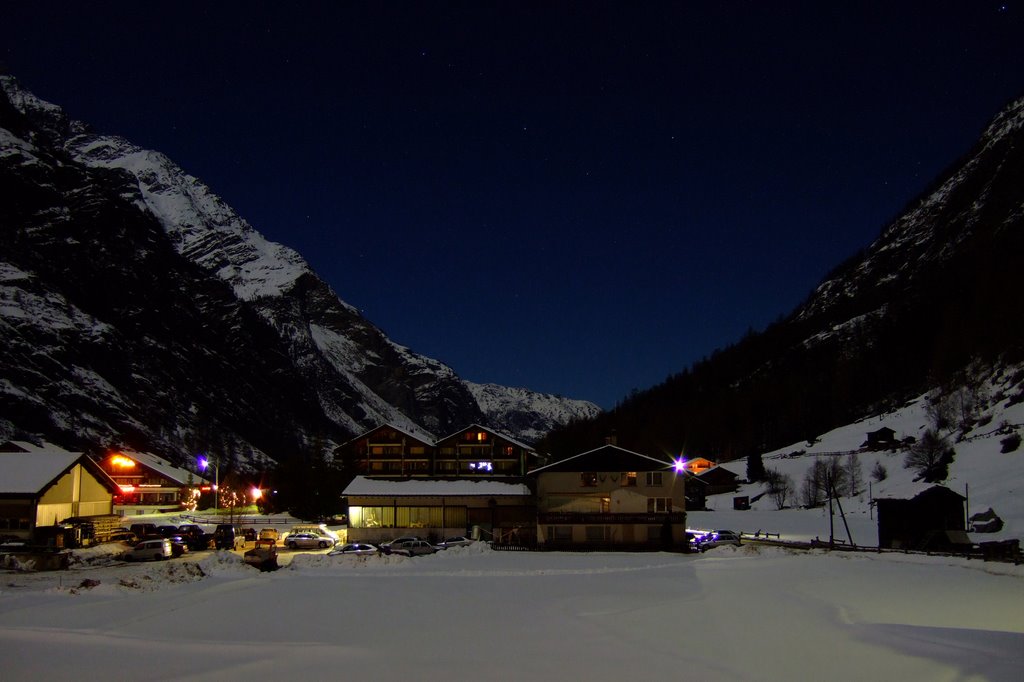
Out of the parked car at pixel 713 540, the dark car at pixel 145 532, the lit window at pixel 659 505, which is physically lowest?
the parked car at pixel 713 540

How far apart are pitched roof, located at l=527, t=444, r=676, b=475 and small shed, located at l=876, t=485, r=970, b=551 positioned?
51.4ft

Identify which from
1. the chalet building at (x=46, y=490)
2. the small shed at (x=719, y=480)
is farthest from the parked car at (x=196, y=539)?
the small shed at (x=719, y=480)

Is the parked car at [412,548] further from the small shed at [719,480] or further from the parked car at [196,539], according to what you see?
the small shed at [719,480]

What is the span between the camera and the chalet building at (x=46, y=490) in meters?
56.6

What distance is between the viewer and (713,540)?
207 feet

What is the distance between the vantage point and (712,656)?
23.8 metres

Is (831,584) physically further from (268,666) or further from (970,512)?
(970,512)

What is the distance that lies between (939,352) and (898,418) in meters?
35.2

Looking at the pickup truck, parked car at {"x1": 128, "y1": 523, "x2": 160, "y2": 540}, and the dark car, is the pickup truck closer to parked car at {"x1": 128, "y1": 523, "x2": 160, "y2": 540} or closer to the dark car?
the dark car

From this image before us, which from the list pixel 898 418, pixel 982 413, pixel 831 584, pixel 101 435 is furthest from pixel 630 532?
pixel 101 435

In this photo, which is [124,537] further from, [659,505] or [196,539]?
[659,505]

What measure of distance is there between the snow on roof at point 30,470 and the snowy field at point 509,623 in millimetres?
18378

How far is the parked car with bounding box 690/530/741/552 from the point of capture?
6012 centimetres

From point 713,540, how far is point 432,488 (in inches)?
949
